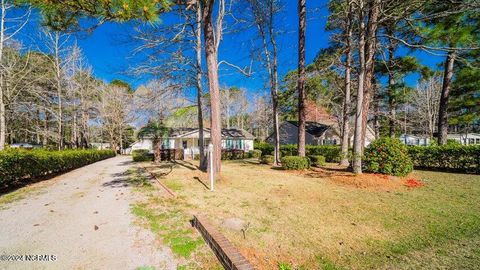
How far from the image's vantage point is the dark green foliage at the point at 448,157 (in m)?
11.4

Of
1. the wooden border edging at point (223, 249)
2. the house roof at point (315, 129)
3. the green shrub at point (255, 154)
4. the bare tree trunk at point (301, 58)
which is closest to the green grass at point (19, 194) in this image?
the wooden border edging at point (223, 249)

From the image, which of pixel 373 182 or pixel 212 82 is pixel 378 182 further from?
pixel 212 82

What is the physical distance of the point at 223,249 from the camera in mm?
3164

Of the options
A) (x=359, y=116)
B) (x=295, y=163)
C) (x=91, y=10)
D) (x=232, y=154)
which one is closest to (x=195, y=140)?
(x=232, y=154)

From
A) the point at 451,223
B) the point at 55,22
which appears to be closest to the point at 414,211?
the point at 451,223

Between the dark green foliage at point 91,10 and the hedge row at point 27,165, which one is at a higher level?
the dark green foliage at point 91,10

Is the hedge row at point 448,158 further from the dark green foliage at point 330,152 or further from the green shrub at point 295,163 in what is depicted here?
the green shrub at point 295,163

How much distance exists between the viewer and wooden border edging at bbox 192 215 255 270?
2.79 m

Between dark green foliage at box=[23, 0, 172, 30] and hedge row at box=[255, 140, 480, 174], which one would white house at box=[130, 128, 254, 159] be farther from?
dark green foliage at box=[23, 0, 172, 30]

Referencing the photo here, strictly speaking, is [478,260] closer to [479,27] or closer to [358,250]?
[358,250]

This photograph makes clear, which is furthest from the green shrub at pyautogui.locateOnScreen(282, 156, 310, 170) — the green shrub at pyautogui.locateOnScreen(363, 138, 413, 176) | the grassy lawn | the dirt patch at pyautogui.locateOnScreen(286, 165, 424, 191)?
the grassy lawn

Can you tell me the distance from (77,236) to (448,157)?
640 inches

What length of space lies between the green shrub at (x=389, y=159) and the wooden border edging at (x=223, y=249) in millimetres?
7676

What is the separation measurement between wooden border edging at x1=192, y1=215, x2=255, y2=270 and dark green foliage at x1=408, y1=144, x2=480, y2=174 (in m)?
13.9
